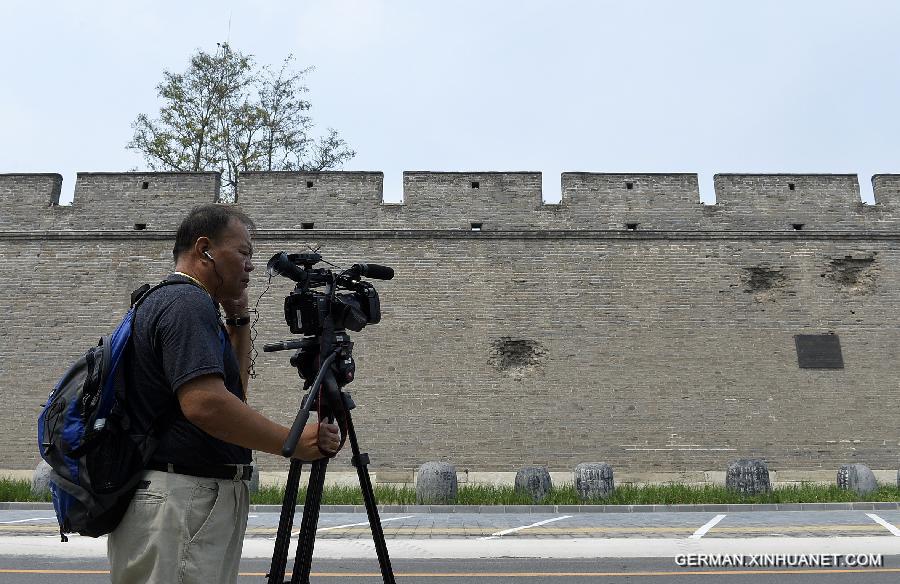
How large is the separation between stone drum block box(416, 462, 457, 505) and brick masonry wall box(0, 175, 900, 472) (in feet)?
10.3

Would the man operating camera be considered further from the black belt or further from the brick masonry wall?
the brick masonry wall

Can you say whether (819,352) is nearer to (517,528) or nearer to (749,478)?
(749,478)

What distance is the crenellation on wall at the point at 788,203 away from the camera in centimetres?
1583

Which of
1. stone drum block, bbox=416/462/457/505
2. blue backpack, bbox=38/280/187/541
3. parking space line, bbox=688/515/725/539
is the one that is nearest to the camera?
blue backpack, bbox=38/280/187/541

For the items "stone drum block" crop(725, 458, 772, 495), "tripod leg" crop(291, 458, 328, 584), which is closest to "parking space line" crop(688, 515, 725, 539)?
"stone drum block" crop(725, 458, 772, 495)

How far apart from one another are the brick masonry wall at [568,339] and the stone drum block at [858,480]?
2619mm

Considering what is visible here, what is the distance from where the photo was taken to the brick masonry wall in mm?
14359

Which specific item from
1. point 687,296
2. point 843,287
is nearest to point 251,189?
point 687,296

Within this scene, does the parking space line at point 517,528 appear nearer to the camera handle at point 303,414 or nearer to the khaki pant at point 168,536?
the camera handle at point 303,414

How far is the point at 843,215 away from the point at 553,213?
6412 millimetres

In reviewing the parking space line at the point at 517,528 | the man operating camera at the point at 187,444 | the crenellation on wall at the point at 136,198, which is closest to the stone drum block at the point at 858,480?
the parking space line at the point at 517,528

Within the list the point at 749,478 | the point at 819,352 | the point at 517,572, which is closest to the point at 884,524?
the point at 749,478

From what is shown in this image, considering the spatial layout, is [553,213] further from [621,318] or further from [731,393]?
[731,393]

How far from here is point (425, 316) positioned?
15242 millimetres
